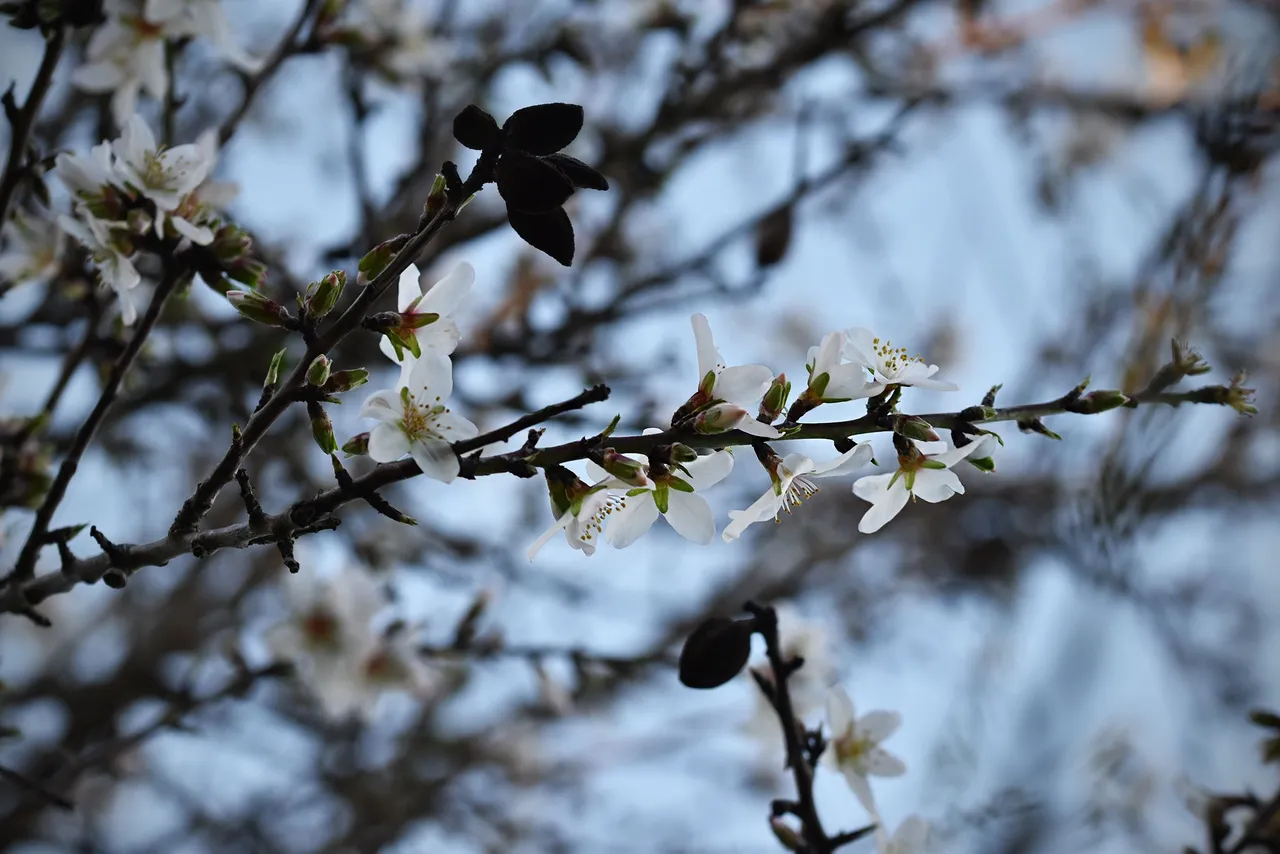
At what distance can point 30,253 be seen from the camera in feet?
5.59

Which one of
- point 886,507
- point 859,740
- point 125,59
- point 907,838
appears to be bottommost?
point 907,838

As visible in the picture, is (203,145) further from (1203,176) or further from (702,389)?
(1203,176)

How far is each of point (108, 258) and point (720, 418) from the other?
0.86 m

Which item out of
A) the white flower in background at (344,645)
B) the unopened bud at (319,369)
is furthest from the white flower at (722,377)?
the white flower in background at (344,645)

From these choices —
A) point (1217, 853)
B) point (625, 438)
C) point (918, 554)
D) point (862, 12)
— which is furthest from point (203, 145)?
point (918, 554)

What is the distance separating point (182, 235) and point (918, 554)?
4506 mm

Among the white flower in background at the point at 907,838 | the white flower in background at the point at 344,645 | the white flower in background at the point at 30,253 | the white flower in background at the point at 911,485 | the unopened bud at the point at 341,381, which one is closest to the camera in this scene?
the unopened bud at the point at 341,381

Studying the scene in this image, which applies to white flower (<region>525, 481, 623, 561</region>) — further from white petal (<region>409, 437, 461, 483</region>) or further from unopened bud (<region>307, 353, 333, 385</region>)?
unopened bud (<region>307, 353, 333, 385</region>)

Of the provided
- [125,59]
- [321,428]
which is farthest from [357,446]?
[125,59]

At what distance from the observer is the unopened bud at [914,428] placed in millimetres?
1080

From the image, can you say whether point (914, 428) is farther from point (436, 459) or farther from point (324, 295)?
point (324, 295)

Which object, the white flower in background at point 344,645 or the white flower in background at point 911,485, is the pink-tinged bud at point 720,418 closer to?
the white flower in background at point 911,485

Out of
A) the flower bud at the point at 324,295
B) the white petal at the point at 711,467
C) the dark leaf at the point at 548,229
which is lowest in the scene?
the white petal at the point at 711,467

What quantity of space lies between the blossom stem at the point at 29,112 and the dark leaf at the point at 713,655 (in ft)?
4.18
